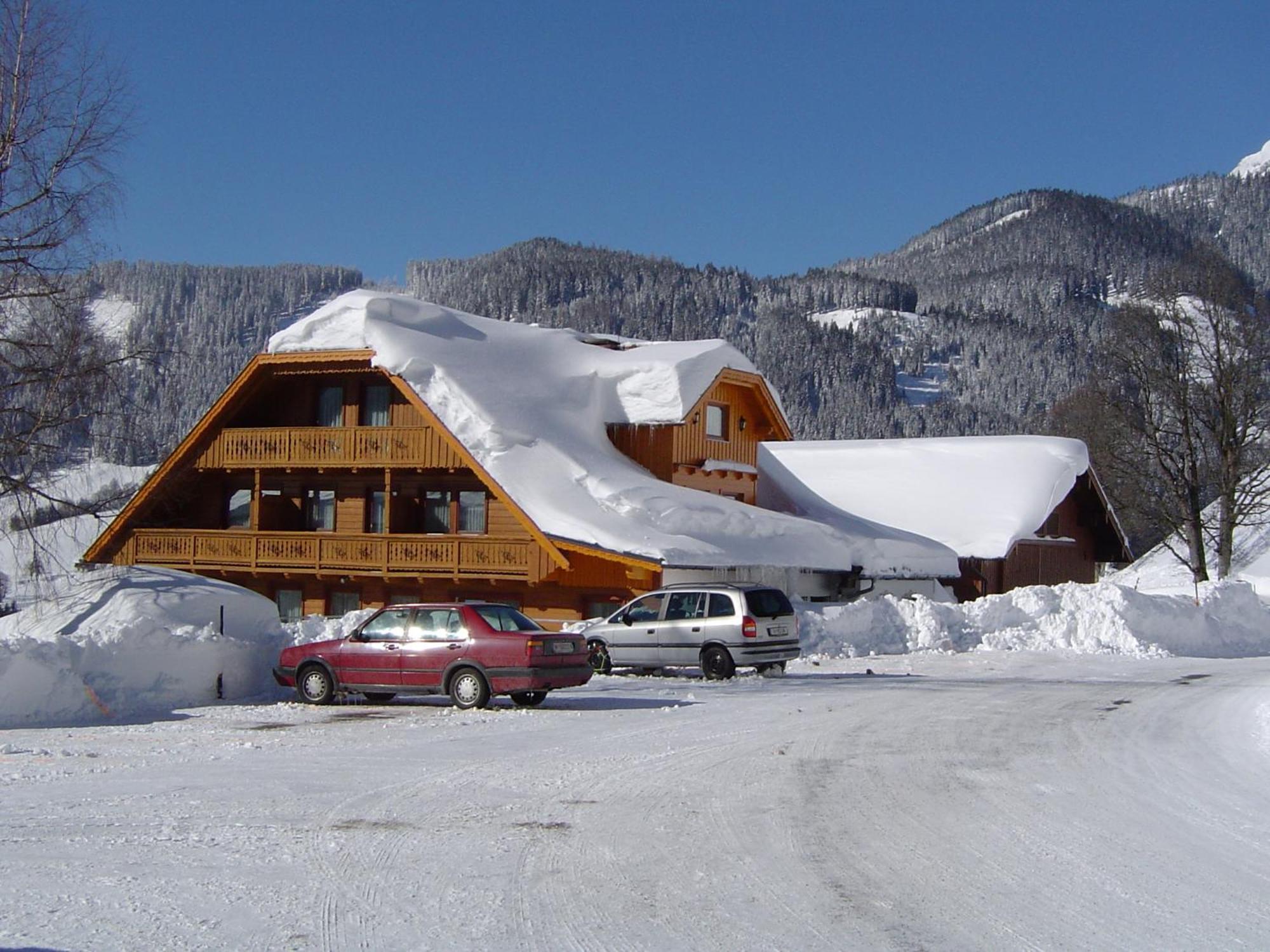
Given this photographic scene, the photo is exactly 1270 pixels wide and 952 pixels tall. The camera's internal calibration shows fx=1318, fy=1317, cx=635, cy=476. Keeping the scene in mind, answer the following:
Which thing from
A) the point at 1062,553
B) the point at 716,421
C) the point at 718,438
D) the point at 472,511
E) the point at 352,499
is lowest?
the point at 1062,553

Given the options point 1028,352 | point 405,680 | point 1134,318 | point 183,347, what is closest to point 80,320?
point 183,347

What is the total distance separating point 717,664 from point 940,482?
24.7m

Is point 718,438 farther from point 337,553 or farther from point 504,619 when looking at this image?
point 504,619

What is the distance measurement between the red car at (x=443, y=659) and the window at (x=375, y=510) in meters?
19.1

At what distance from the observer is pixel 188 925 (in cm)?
693

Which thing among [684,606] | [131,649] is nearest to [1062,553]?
[684,606]

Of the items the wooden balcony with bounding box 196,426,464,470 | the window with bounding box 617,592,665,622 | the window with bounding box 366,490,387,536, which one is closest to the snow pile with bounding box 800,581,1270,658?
the window with bounding box 617,592,665,622

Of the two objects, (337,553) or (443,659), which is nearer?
(443,659)

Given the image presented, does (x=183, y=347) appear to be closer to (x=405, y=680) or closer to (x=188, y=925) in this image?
(x=405, y=680)

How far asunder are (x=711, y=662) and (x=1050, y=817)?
13104 millimetres

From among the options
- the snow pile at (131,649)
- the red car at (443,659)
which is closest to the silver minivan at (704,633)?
the red car at (443,659)

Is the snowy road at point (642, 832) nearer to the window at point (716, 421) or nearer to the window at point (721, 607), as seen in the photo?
the window at point (721, 607)

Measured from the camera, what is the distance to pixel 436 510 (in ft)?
124

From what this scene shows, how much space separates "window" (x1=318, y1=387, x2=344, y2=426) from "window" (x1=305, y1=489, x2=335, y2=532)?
81.4 inches
